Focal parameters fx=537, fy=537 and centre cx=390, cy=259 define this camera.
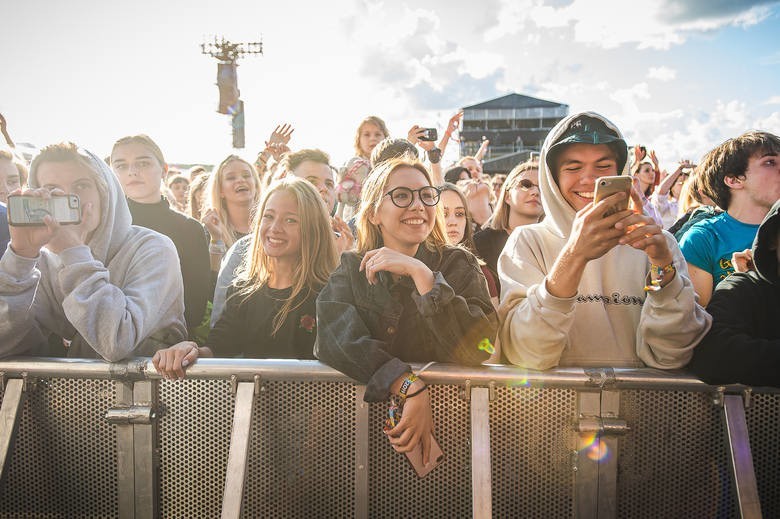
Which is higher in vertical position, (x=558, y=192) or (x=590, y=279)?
(x=558, y=192)

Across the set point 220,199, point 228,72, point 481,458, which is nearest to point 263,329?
point 481,458

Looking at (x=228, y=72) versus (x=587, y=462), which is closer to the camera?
(x=587, y=462)

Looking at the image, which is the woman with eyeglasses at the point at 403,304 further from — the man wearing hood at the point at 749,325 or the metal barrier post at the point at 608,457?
the man wearing hood at the point at 749,325

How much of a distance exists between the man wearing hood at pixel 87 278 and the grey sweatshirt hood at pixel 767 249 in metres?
2.60

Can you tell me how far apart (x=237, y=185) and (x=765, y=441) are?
4001 mm

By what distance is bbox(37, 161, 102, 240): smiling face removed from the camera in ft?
8.34

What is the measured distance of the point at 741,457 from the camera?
6.15ft

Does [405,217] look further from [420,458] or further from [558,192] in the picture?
[420,458]

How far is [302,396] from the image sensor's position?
81.4 inches

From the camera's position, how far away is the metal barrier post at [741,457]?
1826 mm

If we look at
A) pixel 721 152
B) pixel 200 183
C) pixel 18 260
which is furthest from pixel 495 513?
pixel 200 183

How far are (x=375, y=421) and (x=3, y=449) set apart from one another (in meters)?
1.43

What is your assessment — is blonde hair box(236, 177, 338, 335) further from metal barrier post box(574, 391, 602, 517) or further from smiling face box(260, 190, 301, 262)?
metal barrier post box(574, 391, 602, 517)

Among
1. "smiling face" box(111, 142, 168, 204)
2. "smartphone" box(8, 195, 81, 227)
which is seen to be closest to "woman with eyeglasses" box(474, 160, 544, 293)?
"smiling face" box(111, 142, 168, 204)
